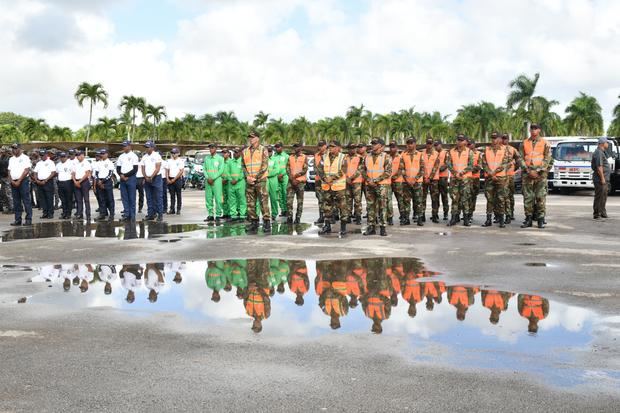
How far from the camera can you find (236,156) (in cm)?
1753

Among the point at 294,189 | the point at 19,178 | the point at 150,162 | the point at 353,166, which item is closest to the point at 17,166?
the point at 19,178

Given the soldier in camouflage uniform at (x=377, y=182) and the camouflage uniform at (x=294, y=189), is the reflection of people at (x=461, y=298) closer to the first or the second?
the soldier in camouflage uniform at (x=377, y=182)

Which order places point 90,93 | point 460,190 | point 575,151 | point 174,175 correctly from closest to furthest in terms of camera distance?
point 460,190
point 174,175
point 575,151
point 90,93

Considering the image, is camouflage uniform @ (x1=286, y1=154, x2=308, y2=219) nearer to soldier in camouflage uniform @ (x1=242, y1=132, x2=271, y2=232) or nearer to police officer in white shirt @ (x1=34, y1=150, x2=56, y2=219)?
soldier in camouflage uniform @ (x1=242, y1=132, x2=271, y2=232)

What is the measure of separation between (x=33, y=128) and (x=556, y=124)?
55.2 meters

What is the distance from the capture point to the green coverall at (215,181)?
17422 mm

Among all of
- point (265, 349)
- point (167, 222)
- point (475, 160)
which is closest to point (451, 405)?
point (265, 349)

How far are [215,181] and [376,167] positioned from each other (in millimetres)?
5172

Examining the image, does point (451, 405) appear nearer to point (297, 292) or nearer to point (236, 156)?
point (297, 292)

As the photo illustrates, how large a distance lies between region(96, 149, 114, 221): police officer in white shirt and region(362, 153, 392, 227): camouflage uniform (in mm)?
7778

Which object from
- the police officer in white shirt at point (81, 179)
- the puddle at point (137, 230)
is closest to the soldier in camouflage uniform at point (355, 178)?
the puddle at point (137, 230)

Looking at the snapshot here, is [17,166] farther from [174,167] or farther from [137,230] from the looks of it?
[174,167]

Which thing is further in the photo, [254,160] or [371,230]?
[254,160]

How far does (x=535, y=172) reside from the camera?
1479cm
